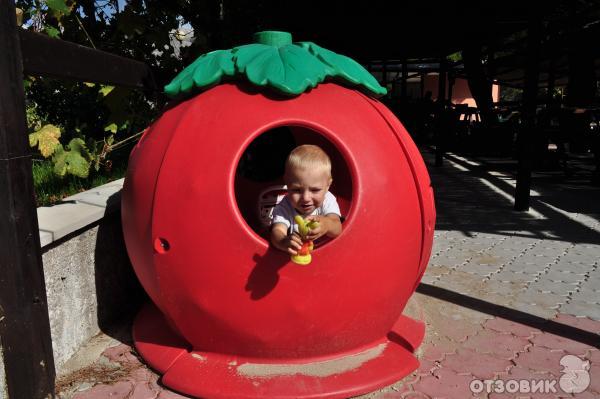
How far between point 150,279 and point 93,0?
296 centimetres

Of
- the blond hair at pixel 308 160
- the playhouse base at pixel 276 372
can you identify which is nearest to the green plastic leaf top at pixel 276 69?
the blond hair at pixel 308 160

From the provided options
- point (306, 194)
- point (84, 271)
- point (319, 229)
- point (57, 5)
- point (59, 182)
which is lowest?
point (84, 271)

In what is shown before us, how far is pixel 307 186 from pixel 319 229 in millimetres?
221

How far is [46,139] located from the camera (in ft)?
10.1

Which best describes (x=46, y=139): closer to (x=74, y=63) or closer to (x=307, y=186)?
(x=74, y=63)

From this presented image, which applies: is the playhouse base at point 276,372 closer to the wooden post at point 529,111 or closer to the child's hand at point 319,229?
the child's hand at point 319,229

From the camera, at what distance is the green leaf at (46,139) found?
305 cm

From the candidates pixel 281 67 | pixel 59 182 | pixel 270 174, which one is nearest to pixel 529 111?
pixel 270 174

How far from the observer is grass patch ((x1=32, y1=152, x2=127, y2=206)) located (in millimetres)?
3955

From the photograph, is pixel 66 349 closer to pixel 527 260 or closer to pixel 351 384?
pixel 351 384

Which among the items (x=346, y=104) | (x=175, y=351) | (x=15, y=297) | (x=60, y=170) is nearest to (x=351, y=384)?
(x=175, y=351)

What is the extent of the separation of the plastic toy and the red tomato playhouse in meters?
0.16

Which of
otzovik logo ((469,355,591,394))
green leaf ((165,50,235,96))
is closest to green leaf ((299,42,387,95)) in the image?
green leaf ((165,50,235,96))

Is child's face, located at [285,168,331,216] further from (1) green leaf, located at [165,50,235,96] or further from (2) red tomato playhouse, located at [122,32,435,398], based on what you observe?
(1) green leaf, located at [165,50,235,96]
